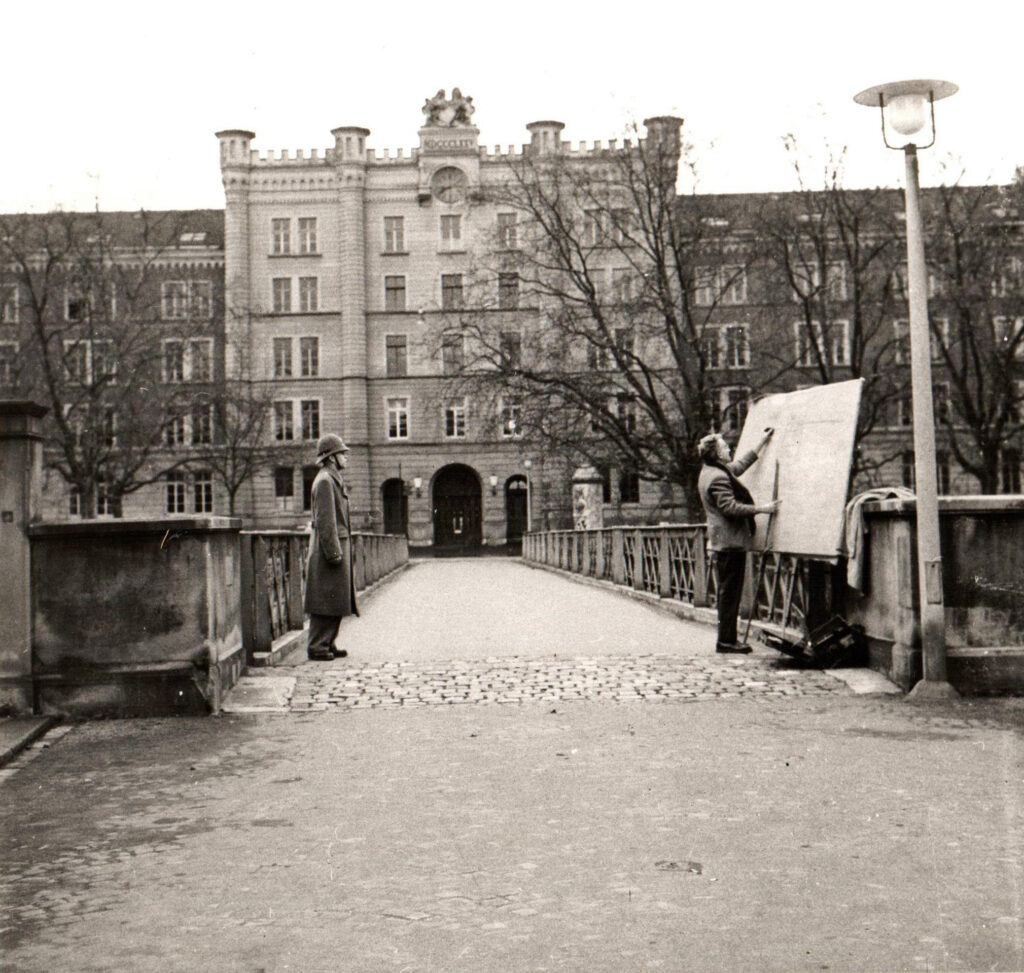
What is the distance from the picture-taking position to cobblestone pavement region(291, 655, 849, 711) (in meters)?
8.88

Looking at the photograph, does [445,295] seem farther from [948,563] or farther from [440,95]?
[948,563]

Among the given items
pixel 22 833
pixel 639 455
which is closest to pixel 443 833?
pixel 22 833

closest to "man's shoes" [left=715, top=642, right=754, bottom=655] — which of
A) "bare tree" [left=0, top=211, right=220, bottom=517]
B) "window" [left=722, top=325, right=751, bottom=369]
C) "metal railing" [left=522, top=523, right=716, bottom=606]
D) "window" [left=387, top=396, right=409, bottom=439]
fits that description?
"metal railing" [left=522, top=523, right=716, bottom=606]

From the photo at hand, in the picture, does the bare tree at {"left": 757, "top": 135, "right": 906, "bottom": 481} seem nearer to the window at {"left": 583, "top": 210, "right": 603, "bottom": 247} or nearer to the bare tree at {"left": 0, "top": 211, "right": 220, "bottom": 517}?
the window at {"left": 583, "top": 210, "right": 603, "bottom": 247}

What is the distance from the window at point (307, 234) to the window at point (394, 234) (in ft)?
13.2

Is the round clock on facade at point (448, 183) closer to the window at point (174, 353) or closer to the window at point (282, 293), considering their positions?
the window at point (282, 293)

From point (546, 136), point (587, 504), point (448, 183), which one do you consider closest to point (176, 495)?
point (448, 183)

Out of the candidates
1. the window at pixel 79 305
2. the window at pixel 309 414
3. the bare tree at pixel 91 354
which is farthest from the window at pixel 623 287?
the window at pixel 309 414

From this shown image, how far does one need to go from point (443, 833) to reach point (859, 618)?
554 cm

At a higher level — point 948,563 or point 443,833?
point 948,563

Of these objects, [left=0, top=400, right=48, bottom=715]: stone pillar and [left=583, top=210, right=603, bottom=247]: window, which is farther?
[left=583, top=210, right=603, bottom=247]: window

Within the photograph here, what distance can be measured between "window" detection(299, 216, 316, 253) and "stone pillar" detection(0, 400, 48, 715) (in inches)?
2658

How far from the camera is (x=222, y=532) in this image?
8.83m

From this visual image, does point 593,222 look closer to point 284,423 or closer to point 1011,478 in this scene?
point 1011,478
